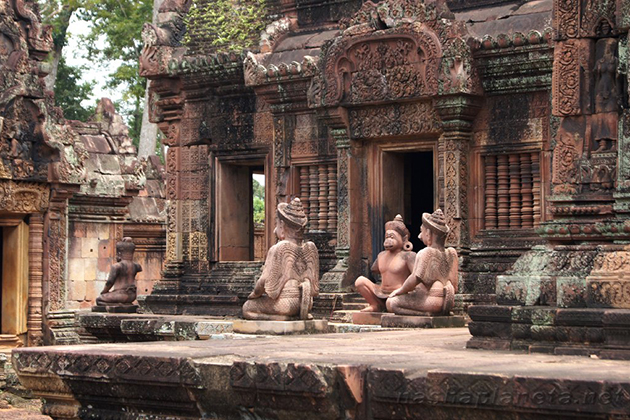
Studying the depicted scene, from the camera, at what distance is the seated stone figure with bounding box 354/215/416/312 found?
1306cm

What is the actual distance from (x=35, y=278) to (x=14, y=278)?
0.96 ft

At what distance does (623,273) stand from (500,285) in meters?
0.98

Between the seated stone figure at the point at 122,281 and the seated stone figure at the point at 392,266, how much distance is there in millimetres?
4544

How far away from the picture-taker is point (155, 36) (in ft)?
56.4

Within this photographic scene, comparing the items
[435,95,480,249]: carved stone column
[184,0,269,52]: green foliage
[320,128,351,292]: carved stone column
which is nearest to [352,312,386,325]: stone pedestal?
[435,95,480,249]: carved stone column

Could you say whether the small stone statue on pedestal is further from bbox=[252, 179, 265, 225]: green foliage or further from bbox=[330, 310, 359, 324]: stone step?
bbox=[252, 179, 265, 225]: green foliage

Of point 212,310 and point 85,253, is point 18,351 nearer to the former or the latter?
point 212,310

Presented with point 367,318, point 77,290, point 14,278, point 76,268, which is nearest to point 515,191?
point 367,318

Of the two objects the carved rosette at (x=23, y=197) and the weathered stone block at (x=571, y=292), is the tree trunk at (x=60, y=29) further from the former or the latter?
the weathered stone block at (x=571, y=292)

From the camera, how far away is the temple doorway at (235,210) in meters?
17.0

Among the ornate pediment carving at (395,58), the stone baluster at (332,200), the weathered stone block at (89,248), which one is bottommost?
the weathered stone block at (89,248)

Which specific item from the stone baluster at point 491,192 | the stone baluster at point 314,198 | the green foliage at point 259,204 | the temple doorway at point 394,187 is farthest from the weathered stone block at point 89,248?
the green foliage at point 259,204

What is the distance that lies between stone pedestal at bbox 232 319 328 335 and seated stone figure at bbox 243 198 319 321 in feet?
0.45

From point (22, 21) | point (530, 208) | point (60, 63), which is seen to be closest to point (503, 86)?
point (530, 208)
